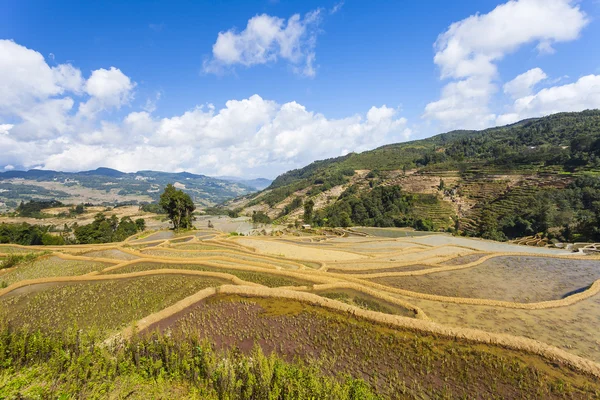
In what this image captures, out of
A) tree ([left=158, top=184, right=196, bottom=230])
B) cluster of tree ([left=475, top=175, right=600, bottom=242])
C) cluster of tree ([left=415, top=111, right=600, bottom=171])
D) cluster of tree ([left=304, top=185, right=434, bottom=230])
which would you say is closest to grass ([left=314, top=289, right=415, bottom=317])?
tree ([left=158, top=184, right=196, bottom=230])

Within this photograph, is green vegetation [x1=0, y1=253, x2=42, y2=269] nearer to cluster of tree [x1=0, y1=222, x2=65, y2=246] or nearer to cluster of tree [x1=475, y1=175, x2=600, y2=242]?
cluster of tree [x1=0, y1=222, x2=65, y2=246]

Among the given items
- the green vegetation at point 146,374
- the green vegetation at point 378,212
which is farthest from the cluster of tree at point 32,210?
the green vegetation at point 146,374

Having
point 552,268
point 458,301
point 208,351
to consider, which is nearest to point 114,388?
point 208,351

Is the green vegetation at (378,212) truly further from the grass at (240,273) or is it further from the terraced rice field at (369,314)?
the grass at (240,273)

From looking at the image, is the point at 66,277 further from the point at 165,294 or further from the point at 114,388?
the point at 114,388

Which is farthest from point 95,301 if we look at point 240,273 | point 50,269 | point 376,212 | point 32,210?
point 32,210

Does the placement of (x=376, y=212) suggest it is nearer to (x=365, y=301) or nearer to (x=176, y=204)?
(x=176, y=204)
